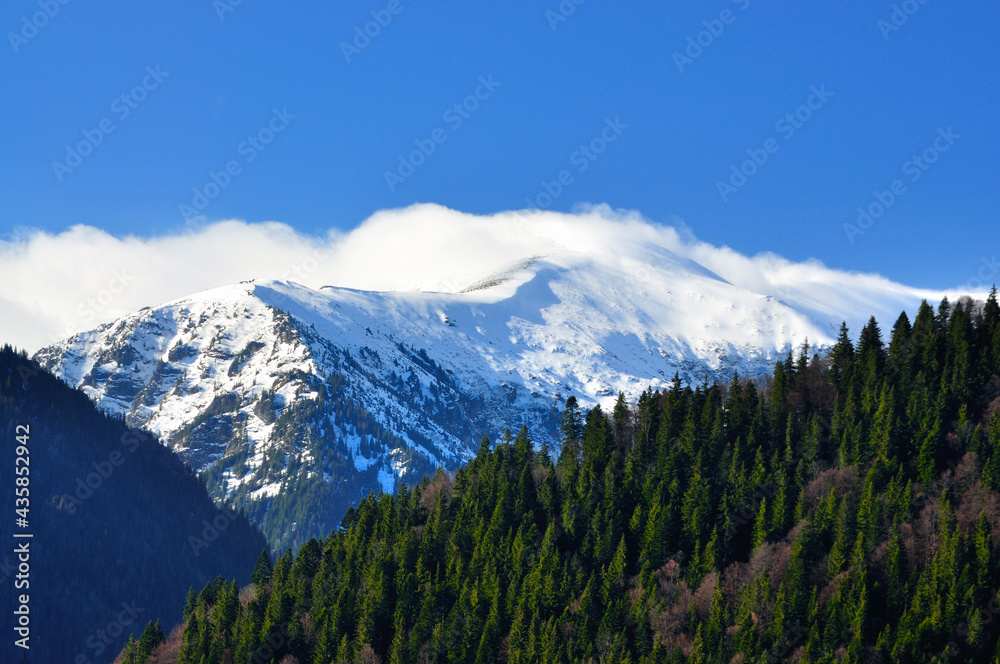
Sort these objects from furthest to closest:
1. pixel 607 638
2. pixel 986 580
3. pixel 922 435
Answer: pixel 922 435 → pixel 607 638 → pixel 986 580

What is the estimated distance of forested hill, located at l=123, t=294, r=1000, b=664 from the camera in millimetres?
118875

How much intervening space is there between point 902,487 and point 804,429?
23.8m

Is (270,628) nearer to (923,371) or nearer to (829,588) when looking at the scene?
(829,588)

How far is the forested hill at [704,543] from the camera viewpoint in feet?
390

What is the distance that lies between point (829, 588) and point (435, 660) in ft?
172

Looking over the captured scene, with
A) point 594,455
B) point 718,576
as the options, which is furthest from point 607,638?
point 594,455

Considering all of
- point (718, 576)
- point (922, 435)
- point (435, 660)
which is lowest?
point (435, 660)

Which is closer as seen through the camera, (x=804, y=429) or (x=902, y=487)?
(x=902, y=487)

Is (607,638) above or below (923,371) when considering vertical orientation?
below

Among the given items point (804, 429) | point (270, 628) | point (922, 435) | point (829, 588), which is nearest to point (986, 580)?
point (829, 588)

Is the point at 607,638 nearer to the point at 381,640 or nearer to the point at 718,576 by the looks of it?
the point at 718,576

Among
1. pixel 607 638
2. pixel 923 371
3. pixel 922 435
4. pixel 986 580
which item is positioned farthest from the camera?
pixel 923 371

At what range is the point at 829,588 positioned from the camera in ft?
401

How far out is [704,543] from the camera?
138 metres
